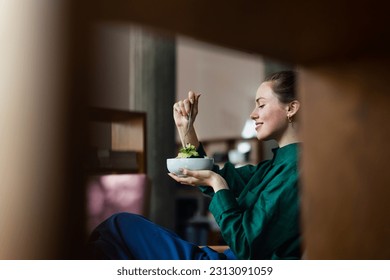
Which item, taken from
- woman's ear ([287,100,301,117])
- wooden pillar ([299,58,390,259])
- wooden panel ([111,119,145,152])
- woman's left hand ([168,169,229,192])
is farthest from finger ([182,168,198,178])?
wooden panel ([111,119,145,152])

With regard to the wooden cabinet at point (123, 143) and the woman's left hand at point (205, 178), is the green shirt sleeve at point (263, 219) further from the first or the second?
the wooden cabinet at point (123, 143)

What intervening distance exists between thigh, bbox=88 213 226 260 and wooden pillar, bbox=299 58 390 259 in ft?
1.41

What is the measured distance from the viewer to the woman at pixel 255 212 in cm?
108

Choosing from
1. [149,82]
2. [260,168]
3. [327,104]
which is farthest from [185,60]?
[327,104]

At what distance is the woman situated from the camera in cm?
108

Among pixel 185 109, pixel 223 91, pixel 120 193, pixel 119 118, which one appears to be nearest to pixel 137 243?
pixel 185 109

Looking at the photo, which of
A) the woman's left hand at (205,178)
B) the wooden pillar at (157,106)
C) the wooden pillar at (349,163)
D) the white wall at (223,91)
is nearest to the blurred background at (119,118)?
the wooden pillar at (349,163)

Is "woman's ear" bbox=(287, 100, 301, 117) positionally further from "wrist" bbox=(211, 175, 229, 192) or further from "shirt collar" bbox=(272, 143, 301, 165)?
"wrist" bbox=(211, 175, 229, 192)

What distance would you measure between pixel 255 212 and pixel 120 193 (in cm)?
96

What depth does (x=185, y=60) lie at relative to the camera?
5.60 metres

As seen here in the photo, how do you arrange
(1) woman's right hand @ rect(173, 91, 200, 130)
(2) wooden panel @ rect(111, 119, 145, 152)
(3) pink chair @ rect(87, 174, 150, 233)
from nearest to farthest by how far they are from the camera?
(1) woman's right hand @ rect(173, 91, 200, 130) → (3) pink chair @ rect(87, 174, 150, 233) → (2) wooden panel @ rect(111, 119, 145, 152)

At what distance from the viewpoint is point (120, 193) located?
1.97 meters

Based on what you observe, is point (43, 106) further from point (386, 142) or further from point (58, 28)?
point (386, 142)

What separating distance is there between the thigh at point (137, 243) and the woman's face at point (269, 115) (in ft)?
1.03
